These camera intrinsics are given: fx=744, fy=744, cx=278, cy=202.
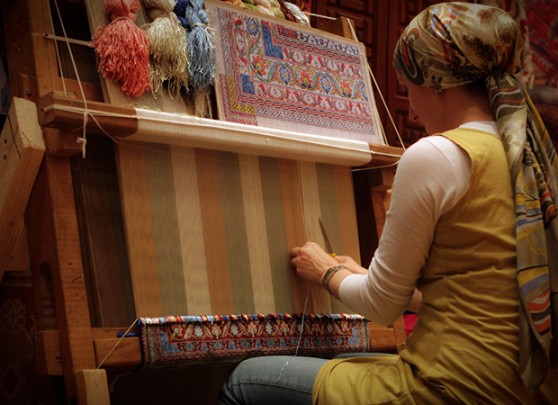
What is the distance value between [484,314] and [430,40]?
0.50 metres

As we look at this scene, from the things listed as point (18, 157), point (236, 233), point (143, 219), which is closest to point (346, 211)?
point (236, 233)

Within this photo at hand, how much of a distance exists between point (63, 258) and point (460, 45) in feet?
2.81

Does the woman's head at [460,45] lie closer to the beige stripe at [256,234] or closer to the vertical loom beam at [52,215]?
the beige stripe at [256,234]

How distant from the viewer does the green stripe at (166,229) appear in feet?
5.18

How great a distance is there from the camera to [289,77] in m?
1.96

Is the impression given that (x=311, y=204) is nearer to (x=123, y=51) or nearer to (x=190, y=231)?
(x=190, y=231)

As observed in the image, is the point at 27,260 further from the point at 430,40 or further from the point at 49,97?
the point at 430,40

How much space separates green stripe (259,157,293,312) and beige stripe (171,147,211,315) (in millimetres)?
192

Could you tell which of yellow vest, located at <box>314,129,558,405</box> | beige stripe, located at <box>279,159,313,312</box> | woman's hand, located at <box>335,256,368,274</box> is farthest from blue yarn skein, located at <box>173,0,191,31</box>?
yellow vest, located at <box>314,129,558,405</box>

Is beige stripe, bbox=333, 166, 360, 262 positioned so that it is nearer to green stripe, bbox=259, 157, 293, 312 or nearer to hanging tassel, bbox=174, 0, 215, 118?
green stripe, bbox=259, 157, 293, 312

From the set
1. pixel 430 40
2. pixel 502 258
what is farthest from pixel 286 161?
pixel 502 258

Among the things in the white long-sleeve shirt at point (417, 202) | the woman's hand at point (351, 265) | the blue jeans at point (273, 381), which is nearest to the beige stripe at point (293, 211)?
the woman's hand at point (351, 265)

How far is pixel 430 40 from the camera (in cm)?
135

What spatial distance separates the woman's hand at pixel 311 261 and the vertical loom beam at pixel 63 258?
20.5 inches
